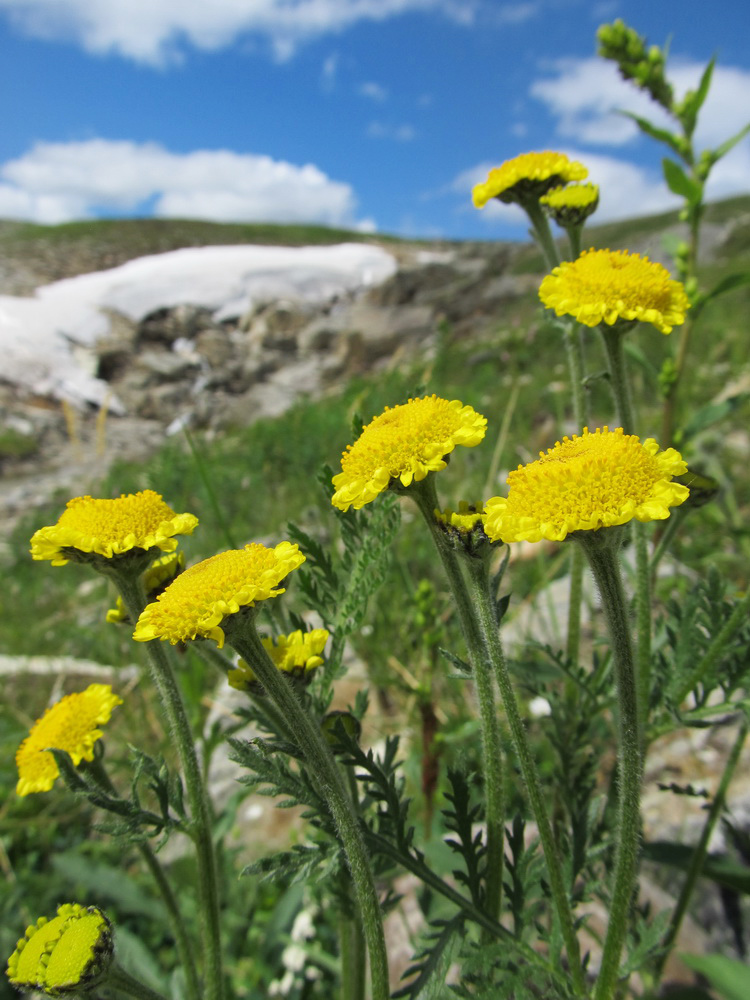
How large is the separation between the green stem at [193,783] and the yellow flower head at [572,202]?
48.6 inches

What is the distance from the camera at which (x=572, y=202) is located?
1541 millimetres

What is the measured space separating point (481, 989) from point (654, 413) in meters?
5.02

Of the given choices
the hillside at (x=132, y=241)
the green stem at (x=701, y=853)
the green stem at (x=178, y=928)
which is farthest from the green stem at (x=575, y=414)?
the hillside at (x=132, y=241)

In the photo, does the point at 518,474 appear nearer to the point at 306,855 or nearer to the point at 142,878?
the point at 306,855

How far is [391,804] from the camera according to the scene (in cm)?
117

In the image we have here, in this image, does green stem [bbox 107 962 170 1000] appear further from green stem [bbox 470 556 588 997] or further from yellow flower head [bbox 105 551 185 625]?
green stem [bbox 470 556 588 997]

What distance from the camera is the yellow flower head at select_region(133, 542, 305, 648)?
35.3 inches

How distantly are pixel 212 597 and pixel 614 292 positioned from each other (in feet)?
2.97

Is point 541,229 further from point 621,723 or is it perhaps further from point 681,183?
point 621,723

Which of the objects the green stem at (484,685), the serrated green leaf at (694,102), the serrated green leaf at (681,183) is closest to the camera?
the green stem at (484,685)

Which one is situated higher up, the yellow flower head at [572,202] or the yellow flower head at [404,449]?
the yellow flower head at [572,202]

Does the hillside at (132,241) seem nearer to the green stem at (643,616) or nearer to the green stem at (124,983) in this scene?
the green stem at (643,616)

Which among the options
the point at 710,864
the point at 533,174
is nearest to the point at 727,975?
the point at 710,864

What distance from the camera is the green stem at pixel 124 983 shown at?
41.6 inches
